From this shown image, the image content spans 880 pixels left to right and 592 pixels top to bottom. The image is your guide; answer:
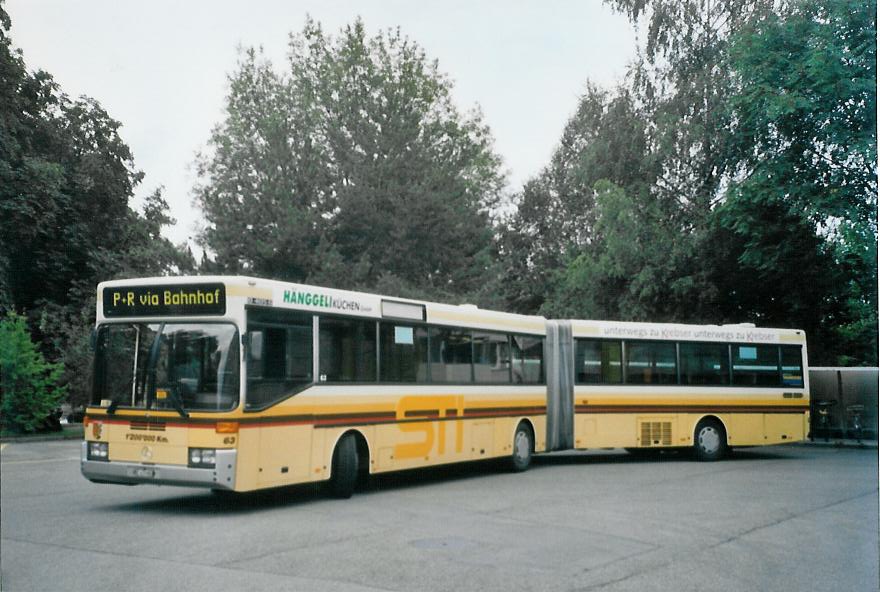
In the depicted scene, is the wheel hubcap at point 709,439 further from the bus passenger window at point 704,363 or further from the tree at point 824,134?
the tree at point 824,134

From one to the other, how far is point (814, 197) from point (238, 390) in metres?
6.03

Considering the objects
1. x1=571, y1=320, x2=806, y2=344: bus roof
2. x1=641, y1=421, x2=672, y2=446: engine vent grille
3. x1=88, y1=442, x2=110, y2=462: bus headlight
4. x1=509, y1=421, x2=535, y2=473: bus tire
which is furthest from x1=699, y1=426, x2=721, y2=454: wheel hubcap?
x1=88, y1=442, x2=110, y2=462: bus headlight

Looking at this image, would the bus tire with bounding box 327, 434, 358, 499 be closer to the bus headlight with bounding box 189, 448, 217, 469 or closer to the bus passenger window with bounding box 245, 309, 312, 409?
the bus passenger window with bounding box 245, 309, 312, 409

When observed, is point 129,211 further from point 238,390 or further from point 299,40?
point 238,390

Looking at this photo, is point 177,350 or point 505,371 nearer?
point 177,350

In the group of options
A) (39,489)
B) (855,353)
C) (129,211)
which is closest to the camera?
(129,211)

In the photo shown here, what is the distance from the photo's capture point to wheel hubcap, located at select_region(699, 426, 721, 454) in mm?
17156

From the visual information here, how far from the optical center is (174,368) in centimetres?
845

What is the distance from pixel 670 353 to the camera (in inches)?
679

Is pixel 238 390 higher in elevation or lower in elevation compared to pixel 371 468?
higher

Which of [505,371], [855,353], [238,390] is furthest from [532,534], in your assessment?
[505,371]

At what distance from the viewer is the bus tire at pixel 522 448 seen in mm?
14806

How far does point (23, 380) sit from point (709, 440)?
1485 cm

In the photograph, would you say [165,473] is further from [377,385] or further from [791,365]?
[791,365]
